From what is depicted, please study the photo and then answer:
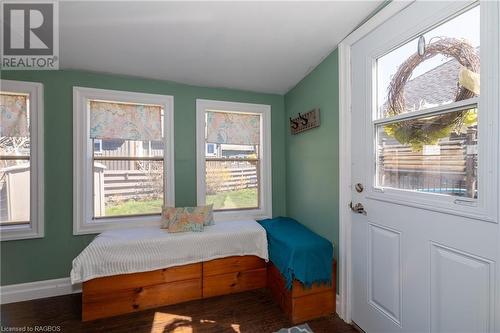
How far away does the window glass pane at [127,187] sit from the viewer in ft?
8.00

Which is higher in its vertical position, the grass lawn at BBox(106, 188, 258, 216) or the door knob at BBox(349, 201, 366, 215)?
the door knob at BBox(349, 201, 366, 215)

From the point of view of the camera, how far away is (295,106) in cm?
270

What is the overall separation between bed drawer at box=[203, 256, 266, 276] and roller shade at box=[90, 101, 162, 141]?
4.91 ft

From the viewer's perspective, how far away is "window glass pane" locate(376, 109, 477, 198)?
1.12 metres

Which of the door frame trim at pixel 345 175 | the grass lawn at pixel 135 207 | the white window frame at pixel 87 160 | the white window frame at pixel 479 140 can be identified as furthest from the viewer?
the grass lawn at pixel 135 207

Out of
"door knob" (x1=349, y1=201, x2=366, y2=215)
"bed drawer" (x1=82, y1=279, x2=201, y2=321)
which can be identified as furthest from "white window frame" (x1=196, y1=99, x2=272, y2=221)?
"door knob" (x1=349, y1=201, x2=366, y2=215)

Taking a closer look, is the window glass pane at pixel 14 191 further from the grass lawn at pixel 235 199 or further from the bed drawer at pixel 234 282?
the bed drawer at pixel 234 282

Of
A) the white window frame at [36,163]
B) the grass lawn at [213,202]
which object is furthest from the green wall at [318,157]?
the white window frame at [36,163]

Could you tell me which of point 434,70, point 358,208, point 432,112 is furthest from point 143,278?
point 434,70

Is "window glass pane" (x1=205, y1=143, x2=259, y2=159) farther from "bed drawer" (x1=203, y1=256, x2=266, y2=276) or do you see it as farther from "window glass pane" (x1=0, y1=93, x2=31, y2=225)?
"window glass pane" (x1=0, y1=93, x2=31, y2=225)

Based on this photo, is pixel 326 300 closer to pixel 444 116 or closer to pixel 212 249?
pixel 212 249

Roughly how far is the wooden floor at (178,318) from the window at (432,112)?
135cm

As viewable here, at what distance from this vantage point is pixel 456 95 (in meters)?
1.16

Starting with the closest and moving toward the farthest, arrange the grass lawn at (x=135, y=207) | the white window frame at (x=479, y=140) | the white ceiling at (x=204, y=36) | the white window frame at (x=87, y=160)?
the white window frame at (x=479, y=140) → the white ceiling at (x=204, y=36) → the white window frame at (x=87, y=160) → the grass lawn at (x=135, y=207)
